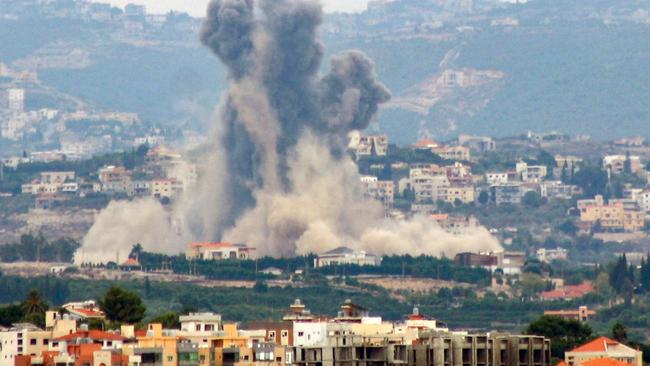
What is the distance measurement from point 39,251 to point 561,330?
71062 millimetres

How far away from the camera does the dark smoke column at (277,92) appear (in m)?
154

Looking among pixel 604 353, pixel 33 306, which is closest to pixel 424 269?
pixel 33 306

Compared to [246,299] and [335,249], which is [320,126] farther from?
[246,299]

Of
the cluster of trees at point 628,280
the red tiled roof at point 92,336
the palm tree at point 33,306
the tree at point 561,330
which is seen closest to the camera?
the red tiled roof at point 92,336

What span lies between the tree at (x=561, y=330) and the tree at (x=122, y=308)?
12.9 meters

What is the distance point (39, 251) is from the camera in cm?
16812

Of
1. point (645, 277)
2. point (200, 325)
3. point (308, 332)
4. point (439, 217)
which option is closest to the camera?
point (200, 325)

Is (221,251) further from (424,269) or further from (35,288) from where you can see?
(35,288)

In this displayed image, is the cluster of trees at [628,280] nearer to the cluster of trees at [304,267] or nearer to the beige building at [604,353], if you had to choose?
the cluster of trees at [304,267]

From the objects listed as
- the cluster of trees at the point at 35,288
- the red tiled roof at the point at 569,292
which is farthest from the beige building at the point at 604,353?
the red tiled roof at the point at 569,292

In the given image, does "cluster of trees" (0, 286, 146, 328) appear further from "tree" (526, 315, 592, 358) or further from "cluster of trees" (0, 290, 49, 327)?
"tree" (526, 315, 592, 358)

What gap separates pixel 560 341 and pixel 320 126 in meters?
60.0

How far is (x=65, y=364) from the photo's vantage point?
220ft

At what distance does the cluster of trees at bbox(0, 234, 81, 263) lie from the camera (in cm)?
16650
